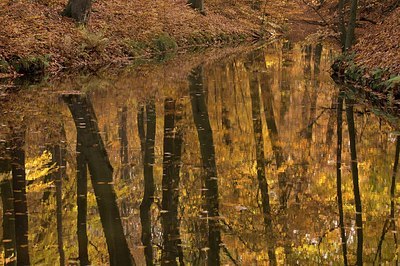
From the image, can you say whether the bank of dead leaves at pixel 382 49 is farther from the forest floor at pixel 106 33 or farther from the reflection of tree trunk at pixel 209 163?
the forest floor at pixel 106 33

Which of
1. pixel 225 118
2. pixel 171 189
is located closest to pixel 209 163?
pixel 171 189

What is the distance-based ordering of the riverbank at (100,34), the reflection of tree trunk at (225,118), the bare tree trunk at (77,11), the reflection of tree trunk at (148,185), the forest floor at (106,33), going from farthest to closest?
the bare tree trunk at (77,11) → the forest floor at (106,33) → the riverbank at (100,34) → the reflection of tree trunk at (225,118) → the reflection of tree trunk at (148,185)

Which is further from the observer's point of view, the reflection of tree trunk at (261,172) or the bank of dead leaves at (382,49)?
the bank of dead leaves at (382,49)

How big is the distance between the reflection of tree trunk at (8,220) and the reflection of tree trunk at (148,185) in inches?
54.4

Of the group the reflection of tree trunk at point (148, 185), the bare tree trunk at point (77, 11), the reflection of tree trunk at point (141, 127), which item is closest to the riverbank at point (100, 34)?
the bare tree trunk at point (77, 11)

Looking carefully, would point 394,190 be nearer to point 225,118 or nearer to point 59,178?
point 59,178

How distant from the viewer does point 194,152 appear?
11133 millimetres

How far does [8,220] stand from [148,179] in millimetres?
2579

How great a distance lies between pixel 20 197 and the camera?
803cm

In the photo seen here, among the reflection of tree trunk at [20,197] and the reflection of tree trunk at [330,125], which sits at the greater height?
the reflection of tree trunk at [330,125]

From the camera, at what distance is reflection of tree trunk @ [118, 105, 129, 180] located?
31.8 ft

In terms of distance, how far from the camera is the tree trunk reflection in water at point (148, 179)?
22.0 ft

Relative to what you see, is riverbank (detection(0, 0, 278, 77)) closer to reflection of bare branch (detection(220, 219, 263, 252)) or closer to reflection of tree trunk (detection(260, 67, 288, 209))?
reflection of tree trunk (detection(260, 67, 288, 209))

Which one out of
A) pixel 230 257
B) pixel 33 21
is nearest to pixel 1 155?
pixel 230 257
